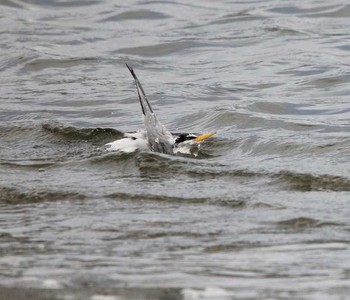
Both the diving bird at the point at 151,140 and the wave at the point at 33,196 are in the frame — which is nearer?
the wave at the point at 33,196

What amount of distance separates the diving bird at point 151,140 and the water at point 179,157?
18 centimetres

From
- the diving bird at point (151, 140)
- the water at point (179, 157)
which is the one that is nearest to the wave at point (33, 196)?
the water at point (179, 157)

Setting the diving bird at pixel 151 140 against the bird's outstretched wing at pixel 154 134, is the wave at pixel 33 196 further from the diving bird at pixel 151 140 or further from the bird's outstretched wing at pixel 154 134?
the bird's outstretched wing at pixel 154 134

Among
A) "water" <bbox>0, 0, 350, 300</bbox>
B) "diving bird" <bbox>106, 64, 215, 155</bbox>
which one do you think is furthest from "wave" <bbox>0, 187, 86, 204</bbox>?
"diving bird" <bbox>106, 64, 215, 155</bbox>

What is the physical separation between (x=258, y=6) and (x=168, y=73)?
394cm

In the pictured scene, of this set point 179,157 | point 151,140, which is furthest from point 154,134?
point 179,157

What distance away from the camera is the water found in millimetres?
4406

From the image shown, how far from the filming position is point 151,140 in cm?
765

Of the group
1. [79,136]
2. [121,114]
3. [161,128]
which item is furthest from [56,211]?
[121,114]

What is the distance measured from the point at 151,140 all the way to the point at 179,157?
1.23 ft

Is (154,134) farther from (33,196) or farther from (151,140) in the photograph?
(33,196)

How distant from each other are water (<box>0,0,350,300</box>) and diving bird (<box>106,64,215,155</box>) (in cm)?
18

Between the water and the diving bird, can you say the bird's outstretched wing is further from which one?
the water

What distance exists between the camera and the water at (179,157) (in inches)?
173
